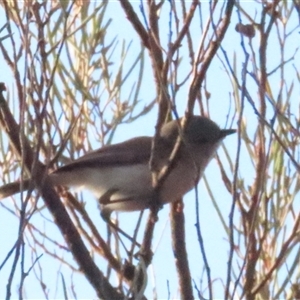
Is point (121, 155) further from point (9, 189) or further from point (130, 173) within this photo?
point (9, 189)

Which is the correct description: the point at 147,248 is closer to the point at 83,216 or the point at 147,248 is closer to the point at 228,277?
the point at 83,216

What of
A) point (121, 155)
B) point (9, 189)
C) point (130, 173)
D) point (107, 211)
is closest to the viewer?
point (9, 189)

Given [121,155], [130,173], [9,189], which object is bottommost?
[9,189]

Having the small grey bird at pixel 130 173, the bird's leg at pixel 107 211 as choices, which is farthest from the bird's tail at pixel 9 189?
the bird's leg at pixel 107 211

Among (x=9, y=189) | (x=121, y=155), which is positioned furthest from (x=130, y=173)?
(x=9, y=189)

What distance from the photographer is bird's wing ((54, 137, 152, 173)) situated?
3.73 metres

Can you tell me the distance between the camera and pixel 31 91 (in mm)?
2508

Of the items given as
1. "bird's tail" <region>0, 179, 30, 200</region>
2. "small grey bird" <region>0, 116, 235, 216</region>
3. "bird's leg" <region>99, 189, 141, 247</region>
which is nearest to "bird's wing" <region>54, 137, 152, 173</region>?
"small grey bird" <region>0, 116, 235, 216</region>

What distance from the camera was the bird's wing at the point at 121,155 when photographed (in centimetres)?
373

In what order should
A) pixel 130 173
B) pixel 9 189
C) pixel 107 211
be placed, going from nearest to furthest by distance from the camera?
pixel 9 189 → pixel 107 211 → pixel 130 173

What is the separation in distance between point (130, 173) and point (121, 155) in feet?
0.50

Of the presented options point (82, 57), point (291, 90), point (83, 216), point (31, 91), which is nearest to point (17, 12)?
point (31, 91)

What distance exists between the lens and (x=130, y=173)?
4008 mm

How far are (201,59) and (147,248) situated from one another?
82cm
